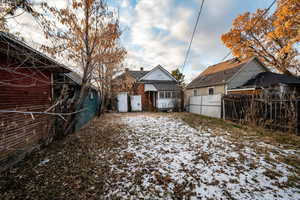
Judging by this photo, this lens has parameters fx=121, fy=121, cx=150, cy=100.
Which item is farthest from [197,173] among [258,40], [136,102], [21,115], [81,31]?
[258,40]

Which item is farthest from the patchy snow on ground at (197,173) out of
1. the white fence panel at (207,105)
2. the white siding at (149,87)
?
the white siding at (149,87)

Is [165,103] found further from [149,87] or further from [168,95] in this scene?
[149,87]

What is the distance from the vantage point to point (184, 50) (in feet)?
33.4

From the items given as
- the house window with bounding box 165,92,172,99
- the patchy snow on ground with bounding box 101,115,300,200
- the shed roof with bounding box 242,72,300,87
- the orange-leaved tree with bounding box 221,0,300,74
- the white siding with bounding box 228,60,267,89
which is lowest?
the patchy snow on ground with bounding box 101,115,300,200

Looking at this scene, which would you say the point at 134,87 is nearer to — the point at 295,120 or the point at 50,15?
the point at 50,15

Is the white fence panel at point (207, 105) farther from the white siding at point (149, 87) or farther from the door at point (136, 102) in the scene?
the door at point (136, 102)

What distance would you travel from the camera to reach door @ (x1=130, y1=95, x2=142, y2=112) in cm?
1456

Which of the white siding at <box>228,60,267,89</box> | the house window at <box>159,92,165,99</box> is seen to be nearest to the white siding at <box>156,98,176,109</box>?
the house window at <box>159,92,165,99</box>

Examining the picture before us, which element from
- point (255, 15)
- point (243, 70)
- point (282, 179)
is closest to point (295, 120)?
point (282, 179)

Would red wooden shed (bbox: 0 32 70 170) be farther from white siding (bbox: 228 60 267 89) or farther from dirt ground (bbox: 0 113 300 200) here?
white siding (bbox: 228 60 267 89)

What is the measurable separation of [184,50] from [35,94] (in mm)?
9946

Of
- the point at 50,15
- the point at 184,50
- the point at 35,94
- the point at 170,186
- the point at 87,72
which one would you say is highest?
the point at 184,50

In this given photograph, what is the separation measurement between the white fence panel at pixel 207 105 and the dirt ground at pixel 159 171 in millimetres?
4340

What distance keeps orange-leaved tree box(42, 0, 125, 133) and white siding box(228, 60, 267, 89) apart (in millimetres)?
12185
